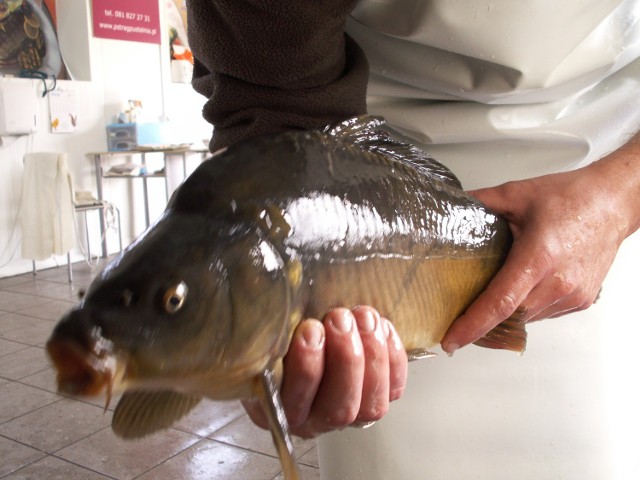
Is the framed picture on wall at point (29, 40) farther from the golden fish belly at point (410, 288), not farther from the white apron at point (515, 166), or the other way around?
the golden fish belly at point (410, 288)

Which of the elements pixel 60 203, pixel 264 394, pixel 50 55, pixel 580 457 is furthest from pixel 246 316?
pixel 50 55

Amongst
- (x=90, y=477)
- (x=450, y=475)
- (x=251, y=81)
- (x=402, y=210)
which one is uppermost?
(x=251, y=81)

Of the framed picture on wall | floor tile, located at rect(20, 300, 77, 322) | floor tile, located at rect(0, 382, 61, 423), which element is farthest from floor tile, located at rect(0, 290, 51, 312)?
the framed picture on wall

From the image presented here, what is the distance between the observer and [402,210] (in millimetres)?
794

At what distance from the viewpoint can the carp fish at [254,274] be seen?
55 cm

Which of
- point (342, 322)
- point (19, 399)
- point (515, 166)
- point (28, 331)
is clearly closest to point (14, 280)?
point (28, 331)

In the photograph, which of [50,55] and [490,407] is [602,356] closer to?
[490,407]

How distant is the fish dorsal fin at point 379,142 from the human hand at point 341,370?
0.68ft

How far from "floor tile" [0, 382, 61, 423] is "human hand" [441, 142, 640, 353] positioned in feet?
7.75

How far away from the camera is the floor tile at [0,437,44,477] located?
7.75ft

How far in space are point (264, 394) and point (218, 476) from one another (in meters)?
1.82

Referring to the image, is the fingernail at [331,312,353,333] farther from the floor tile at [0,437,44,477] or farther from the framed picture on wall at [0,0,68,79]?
the framed picture on wall at [0,0,68,79]

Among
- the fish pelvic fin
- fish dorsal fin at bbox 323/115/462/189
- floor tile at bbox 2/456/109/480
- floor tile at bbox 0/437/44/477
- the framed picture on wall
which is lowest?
floor tile at bbox 2/456/109/480

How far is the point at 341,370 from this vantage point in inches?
27.6
